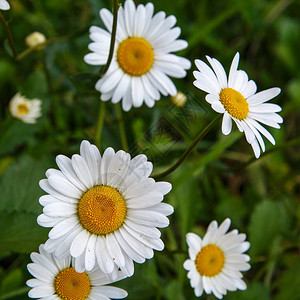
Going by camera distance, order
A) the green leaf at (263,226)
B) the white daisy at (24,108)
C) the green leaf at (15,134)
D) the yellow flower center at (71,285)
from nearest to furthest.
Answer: the yellow flower center at (71,285), the white daisy at (24,108), the green leaf at (15,134), the green leaf at (263,226)

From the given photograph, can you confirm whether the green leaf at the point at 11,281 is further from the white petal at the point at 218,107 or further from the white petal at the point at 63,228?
the white petal at the point at 218,107

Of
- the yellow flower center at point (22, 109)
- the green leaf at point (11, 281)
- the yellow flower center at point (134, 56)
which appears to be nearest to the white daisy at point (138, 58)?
the yellow flower center at point (134, 56)

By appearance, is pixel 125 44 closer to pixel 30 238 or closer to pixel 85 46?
pixel 85 46

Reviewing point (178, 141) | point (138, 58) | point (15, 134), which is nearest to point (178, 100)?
point (178, 141)

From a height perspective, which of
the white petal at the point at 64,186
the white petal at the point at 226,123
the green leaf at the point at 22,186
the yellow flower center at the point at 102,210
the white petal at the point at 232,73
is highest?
the white petal at the point at 232,73

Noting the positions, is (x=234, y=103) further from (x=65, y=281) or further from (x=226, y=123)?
(x=65, y=281)

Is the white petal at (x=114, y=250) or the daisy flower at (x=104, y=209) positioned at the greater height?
the daisy flower at (x=104, y=209)

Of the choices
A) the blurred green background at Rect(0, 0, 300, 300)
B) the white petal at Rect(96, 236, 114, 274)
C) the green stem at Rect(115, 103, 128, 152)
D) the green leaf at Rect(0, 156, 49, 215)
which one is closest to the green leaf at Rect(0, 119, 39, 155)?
the blurred green background at Rect(0, 0, 300, 300)
